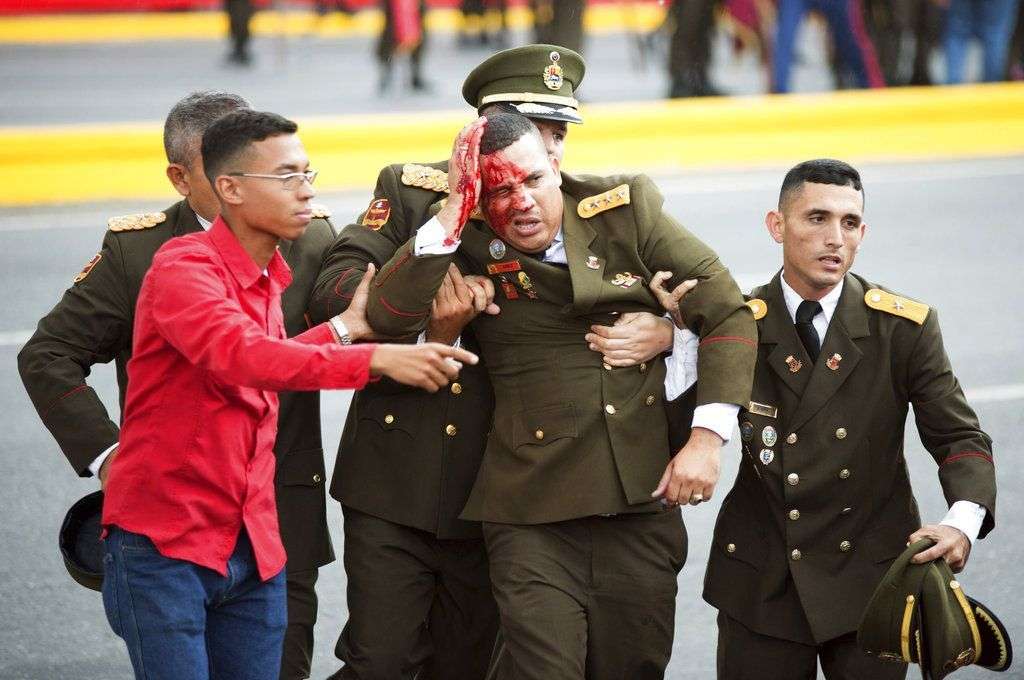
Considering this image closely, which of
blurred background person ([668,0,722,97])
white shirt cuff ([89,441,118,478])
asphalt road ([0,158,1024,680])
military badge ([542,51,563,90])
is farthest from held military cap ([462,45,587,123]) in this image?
blurred background person ([668,0,722,97])

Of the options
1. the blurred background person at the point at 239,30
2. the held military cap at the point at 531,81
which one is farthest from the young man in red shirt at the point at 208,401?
the blurred background person at the point at 239,30

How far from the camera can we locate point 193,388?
350cm

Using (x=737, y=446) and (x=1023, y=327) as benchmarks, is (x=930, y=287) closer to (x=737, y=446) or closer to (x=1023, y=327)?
(x=1023, y=327)

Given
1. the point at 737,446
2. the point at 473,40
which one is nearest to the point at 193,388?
the point at 737,446

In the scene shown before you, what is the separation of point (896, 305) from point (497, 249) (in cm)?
110

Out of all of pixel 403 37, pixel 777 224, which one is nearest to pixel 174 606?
pixel 777 224

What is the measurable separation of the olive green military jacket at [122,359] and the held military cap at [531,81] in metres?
0.66

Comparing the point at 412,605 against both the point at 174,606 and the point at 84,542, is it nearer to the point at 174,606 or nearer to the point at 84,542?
the point at 84,542

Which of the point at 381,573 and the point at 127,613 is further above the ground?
the point at 127,613

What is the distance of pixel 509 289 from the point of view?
4.19 m

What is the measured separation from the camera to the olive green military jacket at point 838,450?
423cm

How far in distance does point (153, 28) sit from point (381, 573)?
18.3 m

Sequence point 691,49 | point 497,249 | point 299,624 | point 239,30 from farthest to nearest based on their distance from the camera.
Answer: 1. point 239,30
2. point 691,49
3. point 299,624
4. point 497,249

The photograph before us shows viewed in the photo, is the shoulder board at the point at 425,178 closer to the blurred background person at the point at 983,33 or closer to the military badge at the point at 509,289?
the military badge at the point at 509,289
